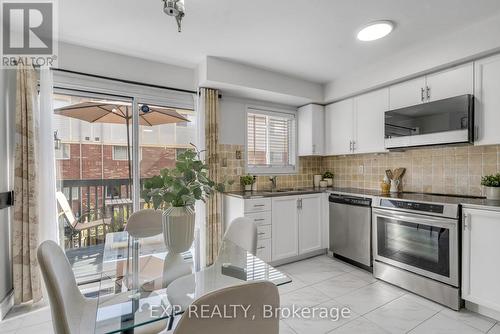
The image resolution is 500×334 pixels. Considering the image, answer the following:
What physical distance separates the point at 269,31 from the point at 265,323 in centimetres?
229

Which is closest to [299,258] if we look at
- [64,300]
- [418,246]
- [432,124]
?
[418,246]

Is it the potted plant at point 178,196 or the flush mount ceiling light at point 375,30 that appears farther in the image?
the flush mount ceiling light at point 375,30

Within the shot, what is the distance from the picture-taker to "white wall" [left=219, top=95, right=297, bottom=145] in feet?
11.0

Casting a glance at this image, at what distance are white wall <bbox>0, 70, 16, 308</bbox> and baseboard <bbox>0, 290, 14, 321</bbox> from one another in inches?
1.4

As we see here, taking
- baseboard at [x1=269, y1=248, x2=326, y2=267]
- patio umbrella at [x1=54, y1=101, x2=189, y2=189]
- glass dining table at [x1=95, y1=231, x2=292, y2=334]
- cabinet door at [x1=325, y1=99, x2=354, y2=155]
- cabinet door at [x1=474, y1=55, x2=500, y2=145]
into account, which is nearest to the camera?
glass dining table at [x1=95, y1=231, x2=292, y2=334]

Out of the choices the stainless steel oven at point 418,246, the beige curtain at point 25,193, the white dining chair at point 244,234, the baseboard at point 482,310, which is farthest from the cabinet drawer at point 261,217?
the beige curtain at point 25,193

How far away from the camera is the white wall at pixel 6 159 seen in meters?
2.12

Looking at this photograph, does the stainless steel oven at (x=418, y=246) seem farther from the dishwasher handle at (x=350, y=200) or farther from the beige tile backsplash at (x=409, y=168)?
the beige tile backsplash at (x=409, y=168)

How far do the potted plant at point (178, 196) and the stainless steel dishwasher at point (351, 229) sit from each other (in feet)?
6.92

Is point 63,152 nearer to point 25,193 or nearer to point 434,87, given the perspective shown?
point 25,193

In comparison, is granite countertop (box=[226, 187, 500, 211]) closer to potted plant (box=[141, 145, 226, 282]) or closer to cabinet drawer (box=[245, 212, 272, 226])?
cabinet drawer (box=[245, 212, 272, 226])

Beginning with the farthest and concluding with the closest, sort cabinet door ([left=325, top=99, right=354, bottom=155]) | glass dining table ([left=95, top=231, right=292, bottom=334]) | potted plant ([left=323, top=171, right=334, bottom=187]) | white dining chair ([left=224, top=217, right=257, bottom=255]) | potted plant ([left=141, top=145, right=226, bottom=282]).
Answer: potted plant ([left=323, top=171, right=334, bottom=187]) < cabinet door ([left=325, top=99, right=354, bottom=155]) < white dining chair ([left=224, top=217, right=257, bottom=255]) < potted plant ([left=141, top=145, right=226, bottom=282]) < glass dining table ([left=95, top=231, right=292, bottom=334])

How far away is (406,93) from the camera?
280 cm

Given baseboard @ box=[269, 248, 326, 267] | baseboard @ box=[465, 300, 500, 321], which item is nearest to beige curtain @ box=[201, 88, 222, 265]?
baseboard @ box=[269, 248, 326, 267]
